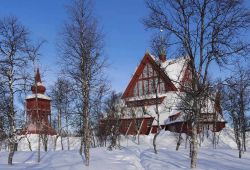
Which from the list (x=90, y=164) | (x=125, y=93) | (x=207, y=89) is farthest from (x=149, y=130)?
(x=207, y=89)

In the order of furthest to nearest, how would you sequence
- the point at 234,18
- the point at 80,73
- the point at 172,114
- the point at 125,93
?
the point at 125,93 < the point at 172,114 < the point at 80,73 < the point at 234,18

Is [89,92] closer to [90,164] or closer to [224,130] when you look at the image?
[90,164]

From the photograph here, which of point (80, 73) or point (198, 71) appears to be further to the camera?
point (80, 73)

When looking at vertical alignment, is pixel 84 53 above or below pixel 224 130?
above

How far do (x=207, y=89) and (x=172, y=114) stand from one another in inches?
1620

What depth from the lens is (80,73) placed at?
77.7 feet

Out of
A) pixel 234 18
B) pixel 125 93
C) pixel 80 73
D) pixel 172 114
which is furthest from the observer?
pixel 125 93

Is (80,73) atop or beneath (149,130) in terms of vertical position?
atop

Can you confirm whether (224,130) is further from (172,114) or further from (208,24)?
(208,24)

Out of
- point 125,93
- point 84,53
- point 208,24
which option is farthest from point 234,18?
point 125,93

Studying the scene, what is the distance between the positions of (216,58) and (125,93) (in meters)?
52.1

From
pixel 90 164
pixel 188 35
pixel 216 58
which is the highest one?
pixel 188 35

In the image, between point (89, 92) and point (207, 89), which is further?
point (89, 92)

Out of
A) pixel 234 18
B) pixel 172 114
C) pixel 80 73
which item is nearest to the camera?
pixel 234 18
